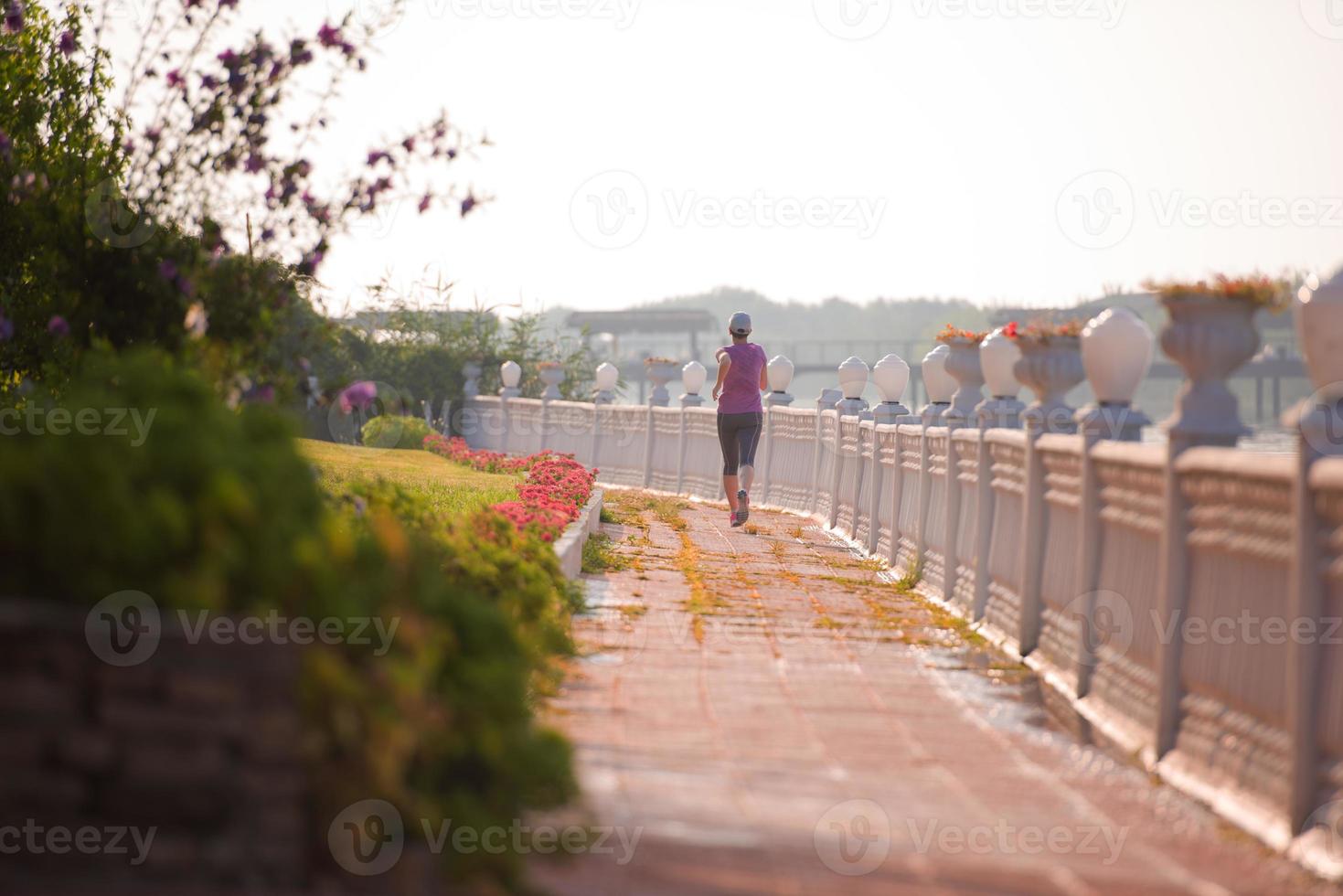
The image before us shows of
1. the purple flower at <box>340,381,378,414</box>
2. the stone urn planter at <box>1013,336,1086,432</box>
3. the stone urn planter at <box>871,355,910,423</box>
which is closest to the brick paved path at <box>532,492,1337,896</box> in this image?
the stone urn planter at <box>1013,336,1086,432</box>

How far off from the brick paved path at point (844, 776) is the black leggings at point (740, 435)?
242 inches

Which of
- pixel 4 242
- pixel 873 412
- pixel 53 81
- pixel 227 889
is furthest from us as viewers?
pixel 873 412

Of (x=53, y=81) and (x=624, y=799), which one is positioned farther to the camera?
(x=53, y=81)

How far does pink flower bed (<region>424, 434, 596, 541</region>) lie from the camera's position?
35.3ft

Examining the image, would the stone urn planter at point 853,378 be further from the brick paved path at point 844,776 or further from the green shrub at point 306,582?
the green shrub at point 306,582

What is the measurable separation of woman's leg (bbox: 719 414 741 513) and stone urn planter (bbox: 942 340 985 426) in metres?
4.18

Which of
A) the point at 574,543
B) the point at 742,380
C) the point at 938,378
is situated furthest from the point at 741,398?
the point at 574,543

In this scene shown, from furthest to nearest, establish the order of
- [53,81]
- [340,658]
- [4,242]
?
[53,81] → [4,242] → [340,658]

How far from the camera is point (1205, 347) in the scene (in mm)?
6535

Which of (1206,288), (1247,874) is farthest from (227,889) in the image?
(1206,288)

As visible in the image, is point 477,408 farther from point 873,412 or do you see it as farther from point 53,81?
point 53,81

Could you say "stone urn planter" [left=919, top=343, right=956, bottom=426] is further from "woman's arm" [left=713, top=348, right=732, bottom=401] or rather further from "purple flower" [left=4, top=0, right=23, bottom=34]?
"purple flower" [left=4, top=0, right=23, bottom=34]

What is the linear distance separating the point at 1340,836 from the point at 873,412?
1122cm

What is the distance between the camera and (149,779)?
3.73 meters
